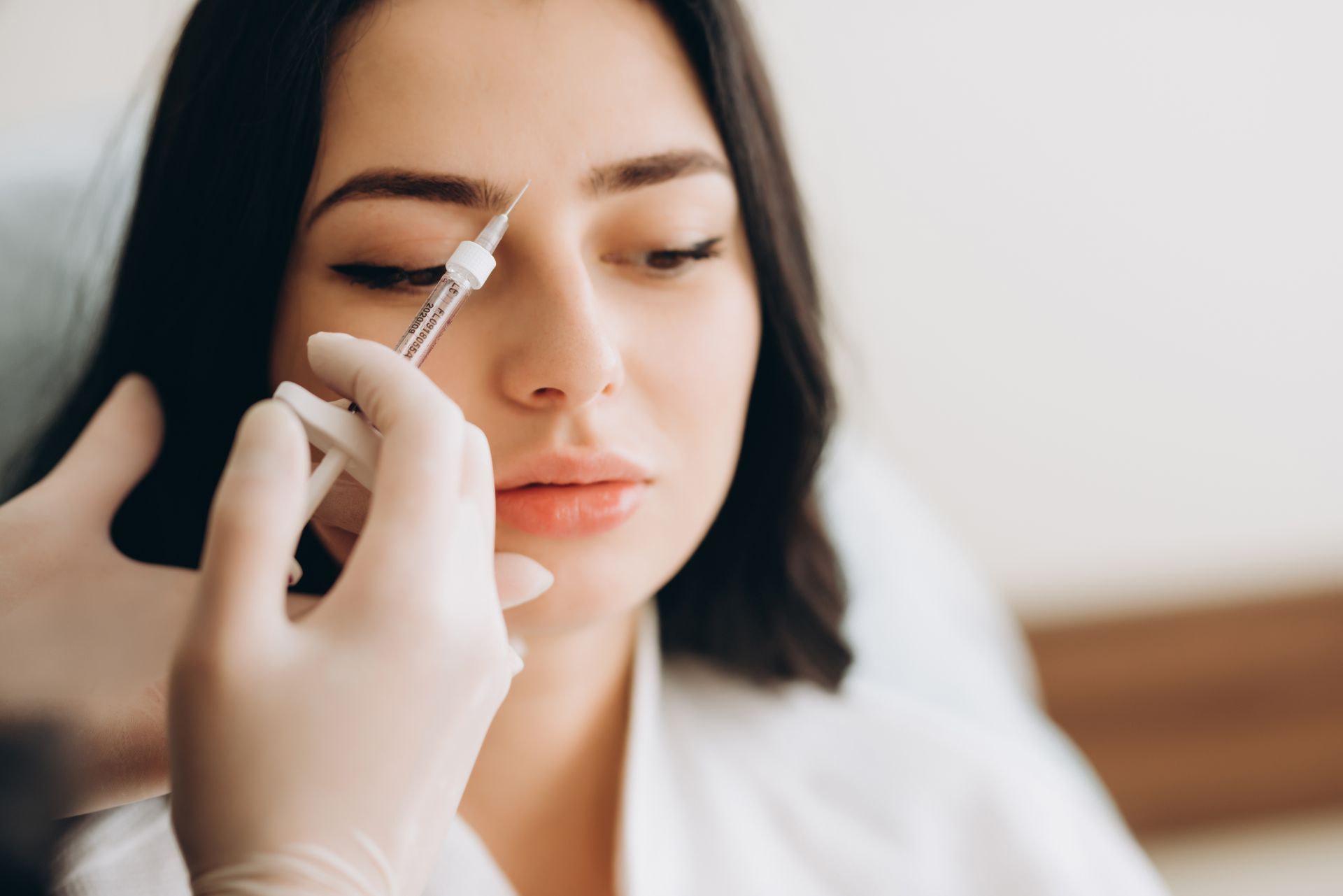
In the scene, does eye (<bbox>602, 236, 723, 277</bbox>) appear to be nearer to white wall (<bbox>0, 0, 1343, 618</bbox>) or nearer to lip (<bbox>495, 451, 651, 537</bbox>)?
lip (<bbox>495, 451, 651, 537</bbox>)

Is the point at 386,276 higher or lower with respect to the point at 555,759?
higher

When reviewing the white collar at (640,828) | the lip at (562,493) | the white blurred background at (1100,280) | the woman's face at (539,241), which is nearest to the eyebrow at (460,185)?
the woman's face at (539,241)

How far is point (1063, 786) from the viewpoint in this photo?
101 centimetres

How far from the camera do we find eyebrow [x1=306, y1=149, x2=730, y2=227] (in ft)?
1.89

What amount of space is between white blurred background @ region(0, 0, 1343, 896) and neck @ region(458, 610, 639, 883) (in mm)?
640

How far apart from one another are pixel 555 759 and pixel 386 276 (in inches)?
16.2

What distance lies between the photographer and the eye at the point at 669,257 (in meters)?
0.64

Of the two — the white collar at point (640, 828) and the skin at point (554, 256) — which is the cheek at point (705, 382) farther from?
the white collar at point (640, 828)

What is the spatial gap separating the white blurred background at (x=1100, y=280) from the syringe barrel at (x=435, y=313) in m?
0.80

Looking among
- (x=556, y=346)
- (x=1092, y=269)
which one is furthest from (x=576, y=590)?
(x=1092, y=269)

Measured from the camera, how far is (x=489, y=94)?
582 millimetres

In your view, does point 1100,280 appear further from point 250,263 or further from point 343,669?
point 343,669

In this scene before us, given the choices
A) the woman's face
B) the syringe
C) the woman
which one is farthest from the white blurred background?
the syringe

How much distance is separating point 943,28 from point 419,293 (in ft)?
3.32
